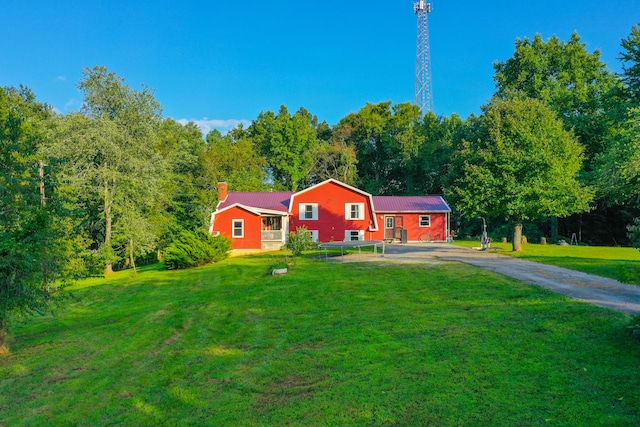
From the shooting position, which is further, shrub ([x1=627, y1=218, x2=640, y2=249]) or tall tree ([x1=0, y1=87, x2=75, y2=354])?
tall tree ([x1=0, y1=87, x2=75, y2=354])

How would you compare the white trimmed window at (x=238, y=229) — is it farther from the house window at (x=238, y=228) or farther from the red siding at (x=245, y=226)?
the red siding at (x=245, y=226)

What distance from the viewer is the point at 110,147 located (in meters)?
26.3

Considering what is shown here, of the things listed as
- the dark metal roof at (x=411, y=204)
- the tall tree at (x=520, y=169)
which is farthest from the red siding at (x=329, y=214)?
the tall tree at (x=520, y=169)

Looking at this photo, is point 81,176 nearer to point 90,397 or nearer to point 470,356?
point 90,397

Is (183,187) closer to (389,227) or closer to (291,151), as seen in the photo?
(291,151)

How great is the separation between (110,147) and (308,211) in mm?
14878

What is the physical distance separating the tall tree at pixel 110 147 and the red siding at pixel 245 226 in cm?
493

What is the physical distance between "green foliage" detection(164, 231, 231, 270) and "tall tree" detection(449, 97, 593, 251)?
14430 mm

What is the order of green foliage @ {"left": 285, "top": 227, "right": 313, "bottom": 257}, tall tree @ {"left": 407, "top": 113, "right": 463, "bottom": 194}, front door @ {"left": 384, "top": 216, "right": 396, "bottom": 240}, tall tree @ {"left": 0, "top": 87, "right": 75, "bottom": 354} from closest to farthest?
tall tree @ {"left": 0, "top": 87, "right": 75, "bottom": 354}
green foliage @ {"left": 285, "top": 227, "right": 313, "bottom": 257}
front door @ {"left": 384, "top": 216, "right": 396, "bottom": 240}
tall tree @ {"left": 407, "top": 113, "right": 463, "bottom": 194}

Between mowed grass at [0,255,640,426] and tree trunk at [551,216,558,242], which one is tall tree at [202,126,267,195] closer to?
tree trunk at [551,216,558,242]

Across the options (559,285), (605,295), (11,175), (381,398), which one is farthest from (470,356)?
(11,175)

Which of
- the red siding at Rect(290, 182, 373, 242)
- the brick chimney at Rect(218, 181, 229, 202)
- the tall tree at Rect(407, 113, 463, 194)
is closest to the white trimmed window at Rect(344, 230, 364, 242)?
the red siding at Rect(290, 182, 373, 242)

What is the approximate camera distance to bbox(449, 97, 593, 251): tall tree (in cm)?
2270

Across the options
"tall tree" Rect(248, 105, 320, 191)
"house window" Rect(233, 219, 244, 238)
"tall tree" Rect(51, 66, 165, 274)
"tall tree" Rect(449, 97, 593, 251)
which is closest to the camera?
"tall tree" Rect(449, 97, 593, 251)
